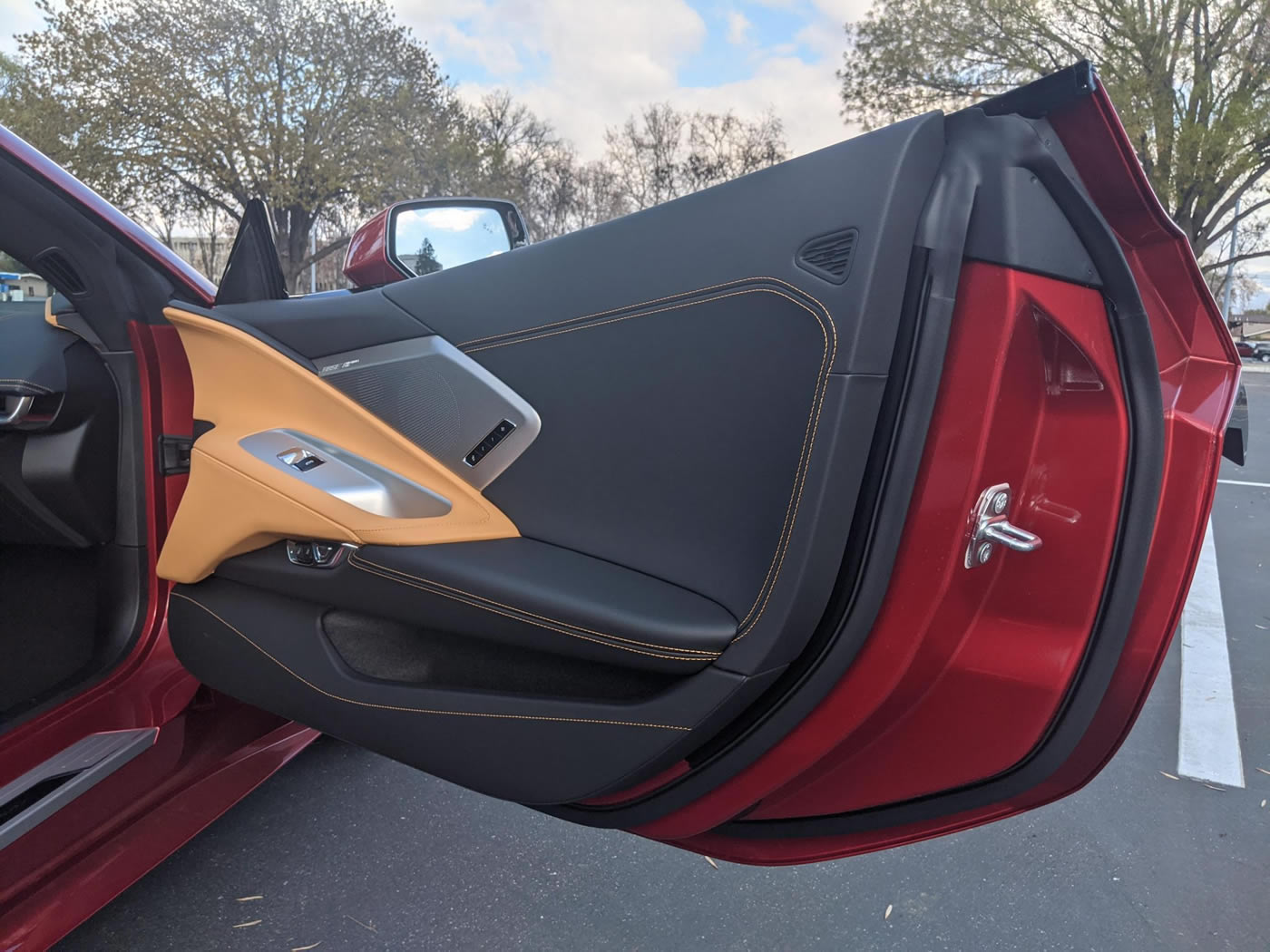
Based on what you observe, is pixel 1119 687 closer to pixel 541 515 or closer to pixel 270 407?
pixel 541 515

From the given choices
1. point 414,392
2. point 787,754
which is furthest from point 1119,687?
point 414,392

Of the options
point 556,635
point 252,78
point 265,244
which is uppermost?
point 252,78

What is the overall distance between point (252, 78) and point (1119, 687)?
2427 cm

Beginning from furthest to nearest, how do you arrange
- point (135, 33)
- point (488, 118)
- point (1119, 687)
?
point (488, 118) < point (135, 33) < point (1119, 687)

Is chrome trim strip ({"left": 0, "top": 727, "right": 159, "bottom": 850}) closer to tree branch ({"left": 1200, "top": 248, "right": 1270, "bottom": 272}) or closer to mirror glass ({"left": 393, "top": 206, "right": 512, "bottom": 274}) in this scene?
mirror glass ({"left": 393, "top": 206, "right": 512, "bottom": 274})

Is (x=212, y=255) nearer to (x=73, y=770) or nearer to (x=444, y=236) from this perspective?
(x=444, y=236)

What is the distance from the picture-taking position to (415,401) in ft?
5.23

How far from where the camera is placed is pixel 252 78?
20922mm

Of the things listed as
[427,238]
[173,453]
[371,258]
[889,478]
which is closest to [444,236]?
[427,238]

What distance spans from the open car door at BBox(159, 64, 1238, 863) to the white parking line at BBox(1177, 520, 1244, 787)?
49.1 inches

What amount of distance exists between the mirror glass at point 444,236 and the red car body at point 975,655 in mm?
991

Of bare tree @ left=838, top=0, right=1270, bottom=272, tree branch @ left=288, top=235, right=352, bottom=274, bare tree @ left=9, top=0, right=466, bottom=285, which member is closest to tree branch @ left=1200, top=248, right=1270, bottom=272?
bare tree @ left=838, top=0, right=1270, bottom=272

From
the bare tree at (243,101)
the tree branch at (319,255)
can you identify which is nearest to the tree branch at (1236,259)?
the bare tree at (243,101)

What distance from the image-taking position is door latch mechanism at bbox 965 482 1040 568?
1.23m
